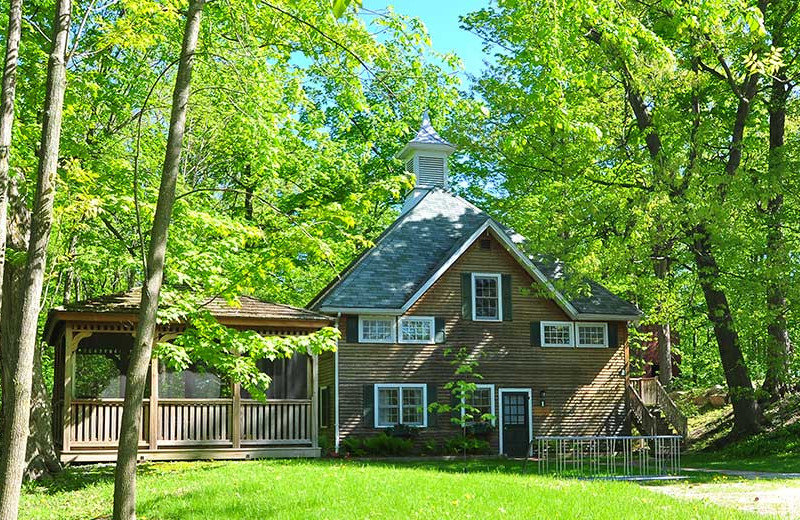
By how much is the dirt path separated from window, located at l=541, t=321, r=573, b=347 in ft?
31.2

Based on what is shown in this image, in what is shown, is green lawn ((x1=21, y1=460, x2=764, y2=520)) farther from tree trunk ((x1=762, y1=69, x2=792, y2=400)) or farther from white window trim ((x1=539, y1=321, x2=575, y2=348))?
white window trim ((x1=539, y1=321, x2=575, y2=348))

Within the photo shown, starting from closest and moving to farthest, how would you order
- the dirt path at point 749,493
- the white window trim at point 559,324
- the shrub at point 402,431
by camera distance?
the dirt path at point 749,493, the shrub at point 402,431, the white window trim at point 559,324

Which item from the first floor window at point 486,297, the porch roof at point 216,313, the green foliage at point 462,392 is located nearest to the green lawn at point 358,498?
the porch roof at point 216,313

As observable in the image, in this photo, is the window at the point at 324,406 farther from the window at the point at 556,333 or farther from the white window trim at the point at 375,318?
the window at the point at 556,333

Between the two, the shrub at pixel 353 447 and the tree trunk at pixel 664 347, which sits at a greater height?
the tree trunk at pixel 664 347

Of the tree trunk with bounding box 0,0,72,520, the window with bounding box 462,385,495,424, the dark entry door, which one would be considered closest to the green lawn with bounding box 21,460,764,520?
the tree trunk with bounding box 0,0,72,520

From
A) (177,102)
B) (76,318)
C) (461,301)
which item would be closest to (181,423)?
(76,318)

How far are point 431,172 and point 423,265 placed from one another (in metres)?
4.42

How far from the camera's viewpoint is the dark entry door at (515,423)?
25906 mm

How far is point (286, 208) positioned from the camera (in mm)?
31469

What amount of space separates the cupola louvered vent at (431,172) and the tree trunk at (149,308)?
19.9 m

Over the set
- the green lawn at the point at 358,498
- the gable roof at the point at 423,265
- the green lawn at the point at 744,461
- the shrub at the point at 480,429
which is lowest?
the green lawn at the point at 744,461

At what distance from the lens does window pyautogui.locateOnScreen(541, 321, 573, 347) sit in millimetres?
26656

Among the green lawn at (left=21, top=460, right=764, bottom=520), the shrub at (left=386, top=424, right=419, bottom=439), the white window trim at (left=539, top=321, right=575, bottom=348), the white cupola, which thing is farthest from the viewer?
the white cupola
